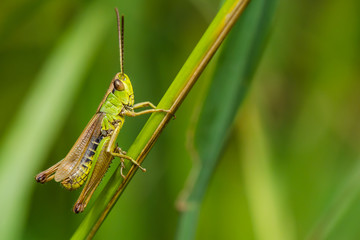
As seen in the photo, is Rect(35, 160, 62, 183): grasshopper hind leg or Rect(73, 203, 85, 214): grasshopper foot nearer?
Rect(73, 203, 85, 214): grasshopper foot

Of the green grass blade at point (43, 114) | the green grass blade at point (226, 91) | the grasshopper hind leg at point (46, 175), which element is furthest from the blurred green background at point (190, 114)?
the green grass blade at point (226, 91)

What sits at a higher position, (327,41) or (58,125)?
(327,41)

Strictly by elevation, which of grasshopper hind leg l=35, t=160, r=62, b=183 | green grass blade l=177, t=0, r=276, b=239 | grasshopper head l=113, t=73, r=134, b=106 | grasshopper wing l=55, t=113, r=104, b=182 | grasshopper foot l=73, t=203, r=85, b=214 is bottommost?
grasshopper hind leg l=35, t=160, r=62, b=183

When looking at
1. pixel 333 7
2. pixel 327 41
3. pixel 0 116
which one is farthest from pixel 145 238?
pixel 333 7

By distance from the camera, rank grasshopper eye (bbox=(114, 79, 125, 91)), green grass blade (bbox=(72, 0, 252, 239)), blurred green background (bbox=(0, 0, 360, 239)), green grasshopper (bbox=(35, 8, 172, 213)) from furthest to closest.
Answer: blurred green background (bbox=(0, 0, 360, 239)) → grasshopper eye (bbox=(114, 79, 125, 91)) → green grasshopper (bbox=(35, 8, 172, 213)) → green grass blade (bbox=(72, 0, 252, 239))

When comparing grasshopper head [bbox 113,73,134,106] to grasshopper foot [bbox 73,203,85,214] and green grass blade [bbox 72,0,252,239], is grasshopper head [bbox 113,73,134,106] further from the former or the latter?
green grass blade [bbox 72,0,252,239]

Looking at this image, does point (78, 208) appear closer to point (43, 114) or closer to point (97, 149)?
point (97, 149)

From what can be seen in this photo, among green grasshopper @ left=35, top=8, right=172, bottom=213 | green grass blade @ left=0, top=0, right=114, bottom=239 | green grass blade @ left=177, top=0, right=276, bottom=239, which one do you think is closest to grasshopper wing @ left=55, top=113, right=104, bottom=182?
green grasshopper @ left=35, top=8, right=172, bottom=213

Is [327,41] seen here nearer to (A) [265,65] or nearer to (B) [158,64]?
(A) [265,65]
